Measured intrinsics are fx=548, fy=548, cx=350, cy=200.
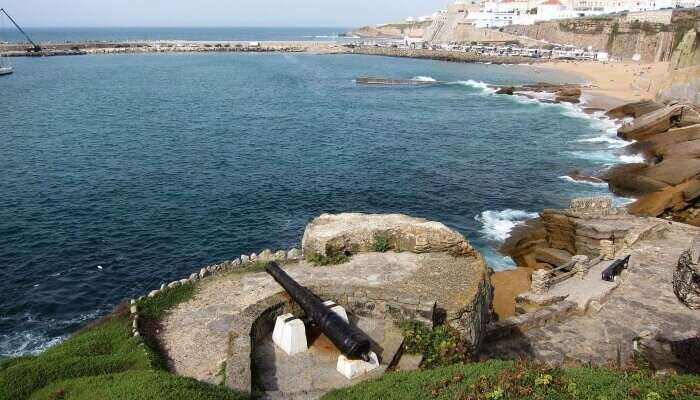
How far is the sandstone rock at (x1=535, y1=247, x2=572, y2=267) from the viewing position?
25656 mm

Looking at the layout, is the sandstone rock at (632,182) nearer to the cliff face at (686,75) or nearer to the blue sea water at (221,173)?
the blue sea water at (221,173)

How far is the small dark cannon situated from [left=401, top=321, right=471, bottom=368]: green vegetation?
970 centimetres

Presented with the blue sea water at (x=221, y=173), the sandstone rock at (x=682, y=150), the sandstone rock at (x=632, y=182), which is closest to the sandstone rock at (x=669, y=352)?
the blue sea water at (x=221, y=173)

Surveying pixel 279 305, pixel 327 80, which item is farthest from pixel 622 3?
pixel 279 305

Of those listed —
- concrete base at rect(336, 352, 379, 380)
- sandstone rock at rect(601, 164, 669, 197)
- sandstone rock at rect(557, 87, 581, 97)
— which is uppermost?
concrete base at rect(336, 352, 379, 380)

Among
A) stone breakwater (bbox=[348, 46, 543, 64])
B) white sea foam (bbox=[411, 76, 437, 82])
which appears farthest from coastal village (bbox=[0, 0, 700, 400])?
stone breakwater (bbox=[348, 46, 543, 64])

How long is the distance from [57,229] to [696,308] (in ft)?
100.0

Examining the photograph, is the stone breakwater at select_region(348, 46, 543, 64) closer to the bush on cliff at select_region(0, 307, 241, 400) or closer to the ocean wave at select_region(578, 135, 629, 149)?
the ocean wave at select_region(578, 135, 629, 149)

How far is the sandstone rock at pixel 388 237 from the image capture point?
56.6 ft

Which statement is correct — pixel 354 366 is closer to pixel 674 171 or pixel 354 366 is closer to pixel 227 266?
pixel 227 266

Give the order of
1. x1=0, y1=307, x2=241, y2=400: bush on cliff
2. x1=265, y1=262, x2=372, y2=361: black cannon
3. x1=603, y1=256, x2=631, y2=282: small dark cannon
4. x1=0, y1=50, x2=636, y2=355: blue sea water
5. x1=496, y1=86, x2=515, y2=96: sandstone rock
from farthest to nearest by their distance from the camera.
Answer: x1=496, y1=86, x2=515, y2=96: sandstone rock, x1=0, y1=50, x2=636, y2=355: blue sea water, x1=603, y1=256, x2=631, y2=282: small dark cannon, x1=265, y1=262, x2=372, y2=361: black cannon, x1=0, y1=307, x2=241, y2=400: bush on cliff

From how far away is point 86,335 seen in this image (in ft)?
47.1

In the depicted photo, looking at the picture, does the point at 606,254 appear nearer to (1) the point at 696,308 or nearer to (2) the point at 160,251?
(1) the point at 696,308

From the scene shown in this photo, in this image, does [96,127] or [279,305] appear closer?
[279,305]
